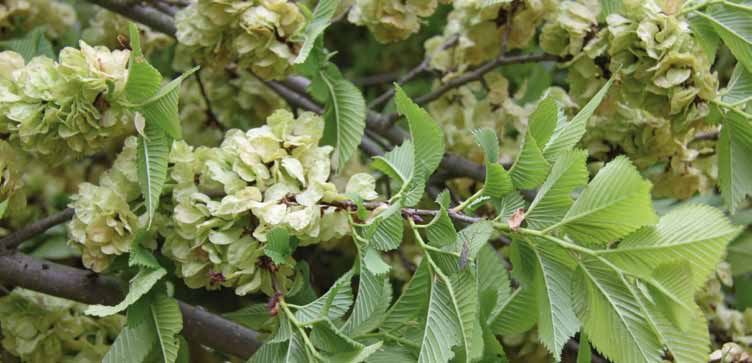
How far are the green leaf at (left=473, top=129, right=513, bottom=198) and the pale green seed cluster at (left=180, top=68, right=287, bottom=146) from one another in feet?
1.53

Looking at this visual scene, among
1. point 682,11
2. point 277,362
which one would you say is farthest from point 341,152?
point 682,11

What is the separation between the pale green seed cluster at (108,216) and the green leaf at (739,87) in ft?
1.85

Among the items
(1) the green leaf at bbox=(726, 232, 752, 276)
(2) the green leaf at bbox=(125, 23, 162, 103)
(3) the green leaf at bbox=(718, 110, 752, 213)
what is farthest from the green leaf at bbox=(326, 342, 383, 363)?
(1) the green leaf at bbox=(726, 232, 752, 276)

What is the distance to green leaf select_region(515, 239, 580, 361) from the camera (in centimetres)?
67

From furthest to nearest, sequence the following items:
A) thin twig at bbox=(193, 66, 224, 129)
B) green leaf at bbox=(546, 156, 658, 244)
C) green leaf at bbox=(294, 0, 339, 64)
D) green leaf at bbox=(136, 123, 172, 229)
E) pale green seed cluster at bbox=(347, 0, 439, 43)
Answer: thin twig at bbox=(193, 66, 224, 129) → pale green seed cluster at bbox=(347, 0, 439, 43) → green leaf at bbox=(294, 0, 339, 64) → green leaf at bbox=(136, 123, 172, 229) → green leaf at bbox=(546, 156, 658, 244)

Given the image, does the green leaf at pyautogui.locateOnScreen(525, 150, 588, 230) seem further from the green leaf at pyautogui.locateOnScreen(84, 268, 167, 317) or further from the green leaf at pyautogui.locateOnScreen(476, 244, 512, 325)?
the green leaf at pyautogui.locateOnScreen(84, 268, 167, 317)

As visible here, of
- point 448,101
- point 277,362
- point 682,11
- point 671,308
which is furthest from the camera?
point 448,101

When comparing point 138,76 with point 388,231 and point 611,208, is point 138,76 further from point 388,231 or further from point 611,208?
point 611,208

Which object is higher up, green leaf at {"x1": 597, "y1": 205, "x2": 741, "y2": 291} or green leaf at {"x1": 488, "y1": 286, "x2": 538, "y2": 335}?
green leaf at {"x1": 597, "y1": 205, "x2": 741, "y2": 291}

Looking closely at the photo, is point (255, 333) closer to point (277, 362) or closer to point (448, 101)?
point (277, 362)

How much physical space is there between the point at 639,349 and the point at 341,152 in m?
0.35

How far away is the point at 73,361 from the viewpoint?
0.93m

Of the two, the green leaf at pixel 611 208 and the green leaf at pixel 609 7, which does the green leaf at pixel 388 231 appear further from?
the green leaf at pixel 609 7

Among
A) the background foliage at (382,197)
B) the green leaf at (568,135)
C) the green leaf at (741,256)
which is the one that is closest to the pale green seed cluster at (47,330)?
the background foliage at (382,197)
